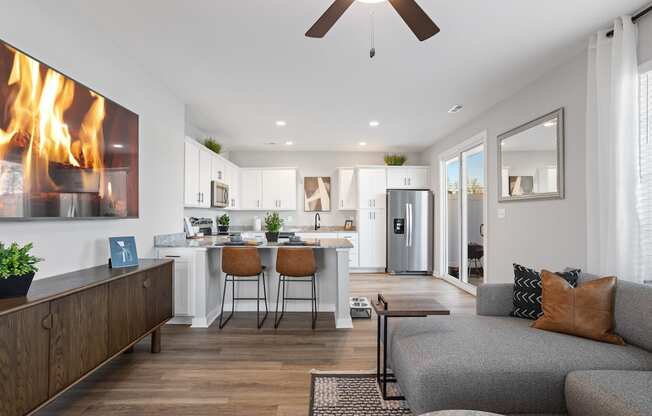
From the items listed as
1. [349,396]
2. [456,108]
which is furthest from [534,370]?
[456,108]

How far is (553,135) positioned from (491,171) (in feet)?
3.83

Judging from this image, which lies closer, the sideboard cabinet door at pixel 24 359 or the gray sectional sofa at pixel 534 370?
the sideboard cabinet door at pixel 24 359

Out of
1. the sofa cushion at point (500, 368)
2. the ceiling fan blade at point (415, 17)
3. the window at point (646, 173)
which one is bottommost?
the sofa cushion at point (500, 368)

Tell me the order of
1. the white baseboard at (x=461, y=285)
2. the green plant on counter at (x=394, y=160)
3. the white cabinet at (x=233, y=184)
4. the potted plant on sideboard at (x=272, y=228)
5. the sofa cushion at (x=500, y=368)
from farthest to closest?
the green plant on counter at (x=394, y=160) → the white cabinet at (x=233, y=184) → the white baseboard at (x=461, y=285) → the potted plant on sideboard at (x=272, y=228) → the sofa cushion at (x=500, y=368)

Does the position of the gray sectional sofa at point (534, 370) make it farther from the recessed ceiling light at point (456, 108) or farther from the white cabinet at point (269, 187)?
the white cabinet at point (269, 187)

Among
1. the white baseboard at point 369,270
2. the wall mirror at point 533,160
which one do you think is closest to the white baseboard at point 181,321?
the white baseboard at point 369,270

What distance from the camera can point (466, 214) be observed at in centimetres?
546

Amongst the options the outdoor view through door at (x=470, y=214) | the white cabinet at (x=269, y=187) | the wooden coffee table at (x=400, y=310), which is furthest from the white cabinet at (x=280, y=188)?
the wooden coffee table at (x=400, y=310)

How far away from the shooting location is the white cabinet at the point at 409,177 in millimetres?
6887

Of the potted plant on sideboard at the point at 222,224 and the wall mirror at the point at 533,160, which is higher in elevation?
the wall mirror at the point at 533,160

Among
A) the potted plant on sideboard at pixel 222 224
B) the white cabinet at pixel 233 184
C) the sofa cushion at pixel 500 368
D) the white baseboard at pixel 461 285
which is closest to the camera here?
the sofa cushion at pixel 500 368

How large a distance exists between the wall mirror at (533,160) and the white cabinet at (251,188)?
4482 mm

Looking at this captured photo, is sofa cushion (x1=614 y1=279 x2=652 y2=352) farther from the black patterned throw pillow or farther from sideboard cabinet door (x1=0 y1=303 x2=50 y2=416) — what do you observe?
sideboard cabinet door (x1=0 y1=303 x2=50 y2=416)

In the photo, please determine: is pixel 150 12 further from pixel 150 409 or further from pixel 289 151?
pixel 289 151
